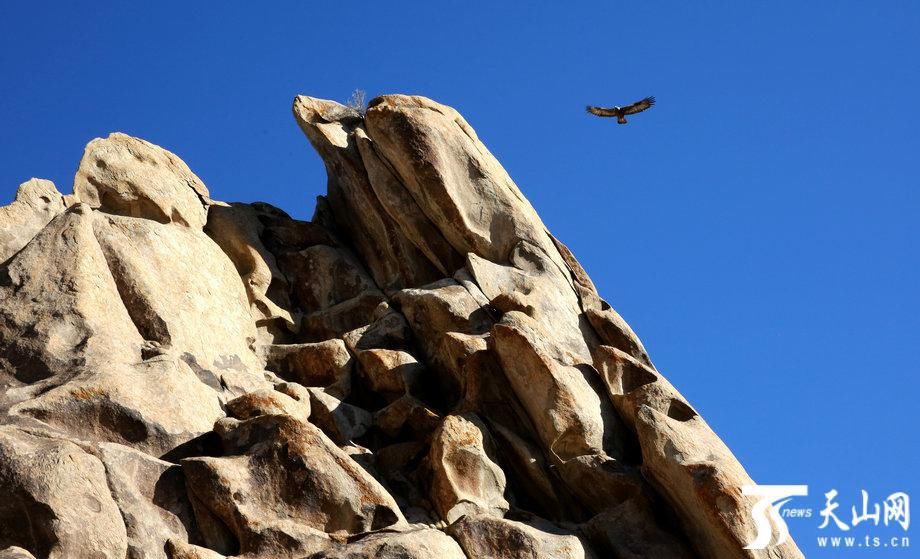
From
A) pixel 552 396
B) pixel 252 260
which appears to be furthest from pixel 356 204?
pixel 552 396

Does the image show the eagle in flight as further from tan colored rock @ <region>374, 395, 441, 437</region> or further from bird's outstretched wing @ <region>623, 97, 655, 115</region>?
tan colored rock @ <region>374, 395, 441, 437</region>

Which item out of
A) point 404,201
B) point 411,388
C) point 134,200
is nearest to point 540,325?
point 411,388

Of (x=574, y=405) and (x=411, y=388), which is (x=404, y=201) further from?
(x=574, y=405)

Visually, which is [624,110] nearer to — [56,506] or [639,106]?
[639,106]

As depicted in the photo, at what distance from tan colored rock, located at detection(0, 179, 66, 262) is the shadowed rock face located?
0.07 m

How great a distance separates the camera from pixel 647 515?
89.2 ft

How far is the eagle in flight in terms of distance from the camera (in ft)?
130

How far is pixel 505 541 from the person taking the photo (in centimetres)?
2494

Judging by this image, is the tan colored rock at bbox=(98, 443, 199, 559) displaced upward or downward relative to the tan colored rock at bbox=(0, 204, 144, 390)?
downward

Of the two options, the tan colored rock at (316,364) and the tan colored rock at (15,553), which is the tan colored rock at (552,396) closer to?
the tan colored rock at (316,364)

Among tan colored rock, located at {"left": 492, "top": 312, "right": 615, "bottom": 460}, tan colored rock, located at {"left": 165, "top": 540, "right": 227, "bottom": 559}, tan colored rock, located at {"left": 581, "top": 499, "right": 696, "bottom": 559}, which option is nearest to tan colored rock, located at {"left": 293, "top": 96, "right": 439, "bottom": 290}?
tan colored rock, located at {"left": 492, "top": 312, "right": 615, "bottom": 460}

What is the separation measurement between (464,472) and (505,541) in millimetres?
2768

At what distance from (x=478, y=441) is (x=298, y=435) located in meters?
4.10

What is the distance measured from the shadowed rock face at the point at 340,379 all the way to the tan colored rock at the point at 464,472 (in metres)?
0.05
